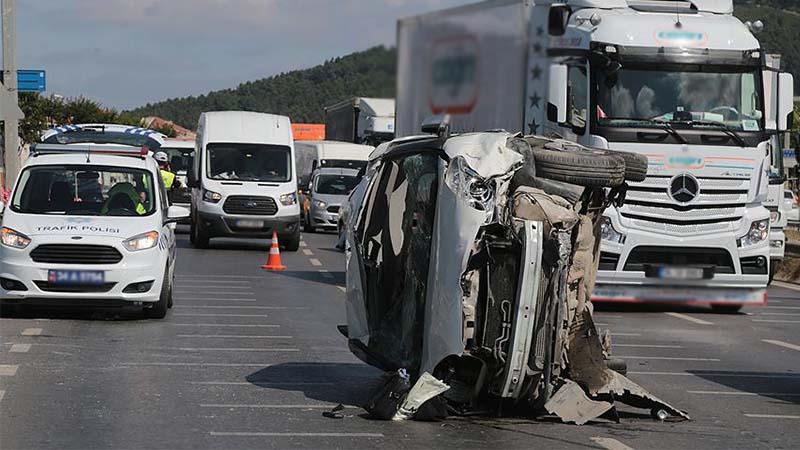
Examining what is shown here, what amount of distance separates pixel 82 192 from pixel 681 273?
290 inches

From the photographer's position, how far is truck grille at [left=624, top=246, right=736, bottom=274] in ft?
58.9

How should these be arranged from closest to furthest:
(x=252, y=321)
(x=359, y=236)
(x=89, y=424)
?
(x=89, y=424), (x=359, y=236), (x=252, y=321)

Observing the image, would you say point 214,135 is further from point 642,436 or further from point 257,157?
point 642,436

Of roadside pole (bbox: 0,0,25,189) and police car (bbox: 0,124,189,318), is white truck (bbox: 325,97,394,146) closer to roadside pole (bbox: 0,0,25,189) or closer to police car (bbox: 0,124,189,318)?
roadside pole (bbox: 0,0,25,189)

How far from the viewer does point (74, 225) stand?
15734 mm

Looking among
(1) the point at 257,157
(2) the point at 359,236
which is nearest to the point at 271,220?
(1) the point at 257,157

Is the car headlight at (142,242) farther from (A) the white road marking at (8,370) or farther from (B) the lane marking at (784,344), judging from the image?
(B) the lane marking at (784,344)

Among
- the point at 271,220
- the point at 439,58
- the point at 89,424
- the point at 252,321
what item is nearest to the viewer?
the point at 89,424

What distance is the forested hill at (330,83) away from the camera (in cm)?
1419

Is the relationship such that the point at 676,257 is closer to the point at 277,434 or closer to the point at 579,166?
the point at 579,166

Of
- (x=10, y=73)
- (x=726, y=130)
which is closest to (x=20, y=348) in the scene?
(x=726, y=130)

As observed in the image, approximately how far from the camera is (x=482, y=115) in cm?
1869

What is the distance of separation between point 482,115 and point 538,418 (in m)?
9.45

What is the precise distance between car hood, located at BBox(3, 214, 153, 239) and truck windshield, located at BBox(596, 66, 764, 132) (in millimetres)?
5954
